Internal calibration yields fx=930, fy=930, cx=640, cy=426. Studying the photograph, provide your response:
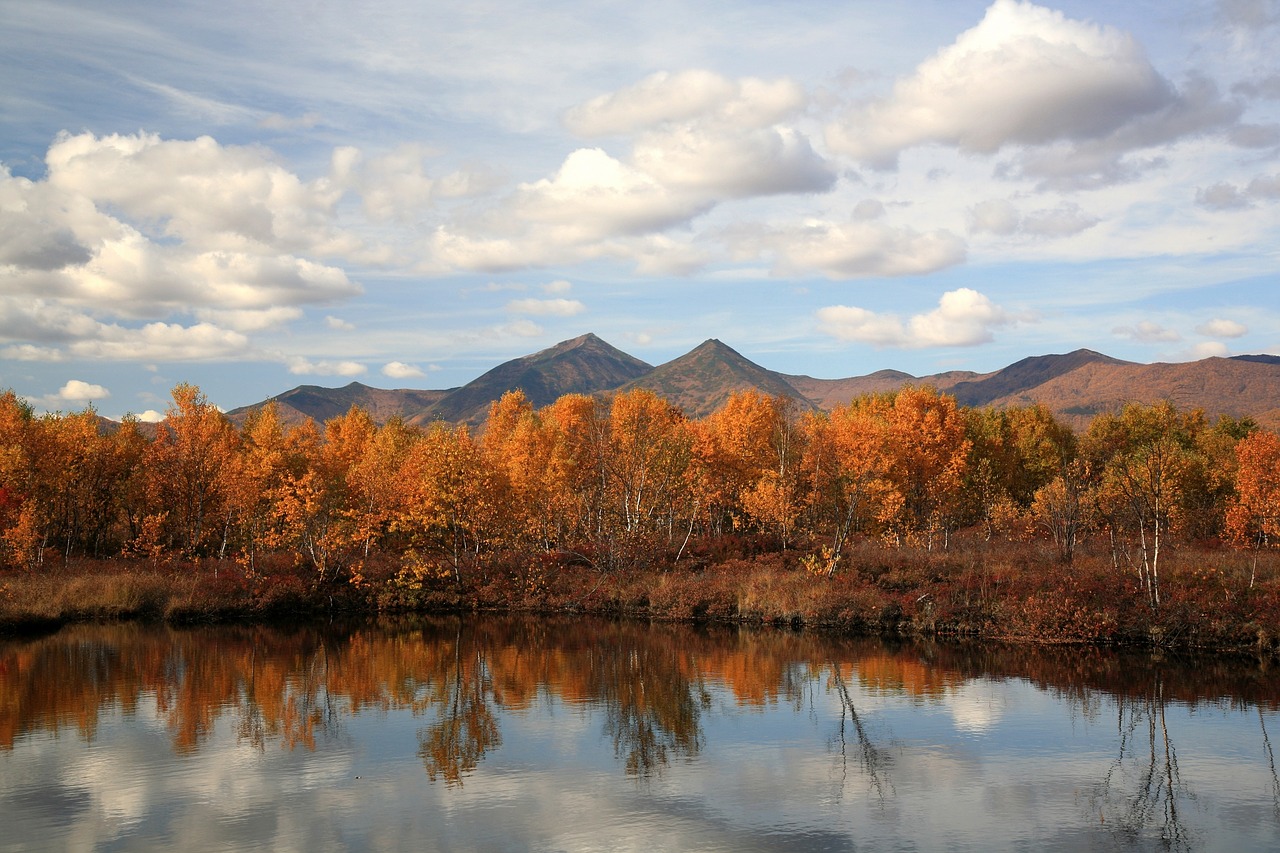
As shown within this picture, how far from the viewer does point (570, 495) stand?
2596 inches

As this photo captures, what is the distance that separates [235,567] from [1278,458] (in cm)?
6899

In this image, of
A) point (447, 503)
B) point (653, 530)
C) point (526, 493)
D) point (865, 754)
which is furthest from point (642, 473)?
point (865, 754)

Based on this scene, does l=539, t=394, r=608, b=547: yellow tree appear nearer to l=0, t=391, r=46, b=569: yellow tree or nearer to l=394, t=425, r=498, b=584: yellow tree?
l=394, t=425, r=498, b=584: yellow tree

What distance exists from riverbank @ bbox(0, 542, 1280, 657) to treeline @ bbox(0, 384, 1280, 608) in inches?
57.8

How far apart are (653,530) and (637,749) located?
40011 mm

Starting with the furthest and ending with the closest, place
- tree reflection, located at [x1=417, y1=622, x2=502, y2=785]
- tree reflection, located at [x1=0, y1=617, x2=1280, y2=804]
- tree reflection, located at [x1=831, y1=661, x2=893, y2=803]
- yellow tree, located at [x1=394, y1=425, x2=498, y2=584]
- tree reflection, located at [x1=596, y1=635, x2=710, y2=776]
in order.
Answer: yellow tree, located at [x1=394, y1=425, x2=498, y2=584], tree reflection, located at [x1=596, y1=635, x2=710, y2=776], tree reflection, located at [x1=0, y1=617, x2=1280, y2=804], tree reflection, located at [x1=417, y1=622, x2=502, y2=785], tree reflection, located at [x1=831, y1=661, x2=893, y2=803]

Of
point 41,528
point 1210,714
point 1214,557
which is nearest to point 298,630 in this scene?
point 41,528

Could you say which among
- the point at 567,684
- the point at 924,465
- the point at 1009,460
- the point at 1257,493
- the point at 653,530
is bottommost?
the point at 567,684

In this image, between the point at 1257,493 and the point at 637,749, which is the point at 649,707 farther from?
the point at 1257,493

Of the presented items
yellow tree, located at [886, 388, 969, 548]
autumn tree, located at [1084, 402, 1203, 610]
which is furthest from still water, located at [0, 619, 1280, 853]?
yellow tree, located at [886, 388, 969, 548]

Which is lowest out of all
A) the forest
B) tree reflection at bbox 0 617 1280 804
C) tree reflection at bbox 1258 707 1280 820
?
tree reflection at bbox 0 617 1280 804

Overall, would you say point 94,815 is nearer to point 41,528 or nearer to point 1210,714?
point 1210,714

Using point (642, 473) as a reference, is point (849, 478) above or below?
below

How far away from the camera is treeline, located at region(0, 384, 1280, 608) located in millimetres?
58906
